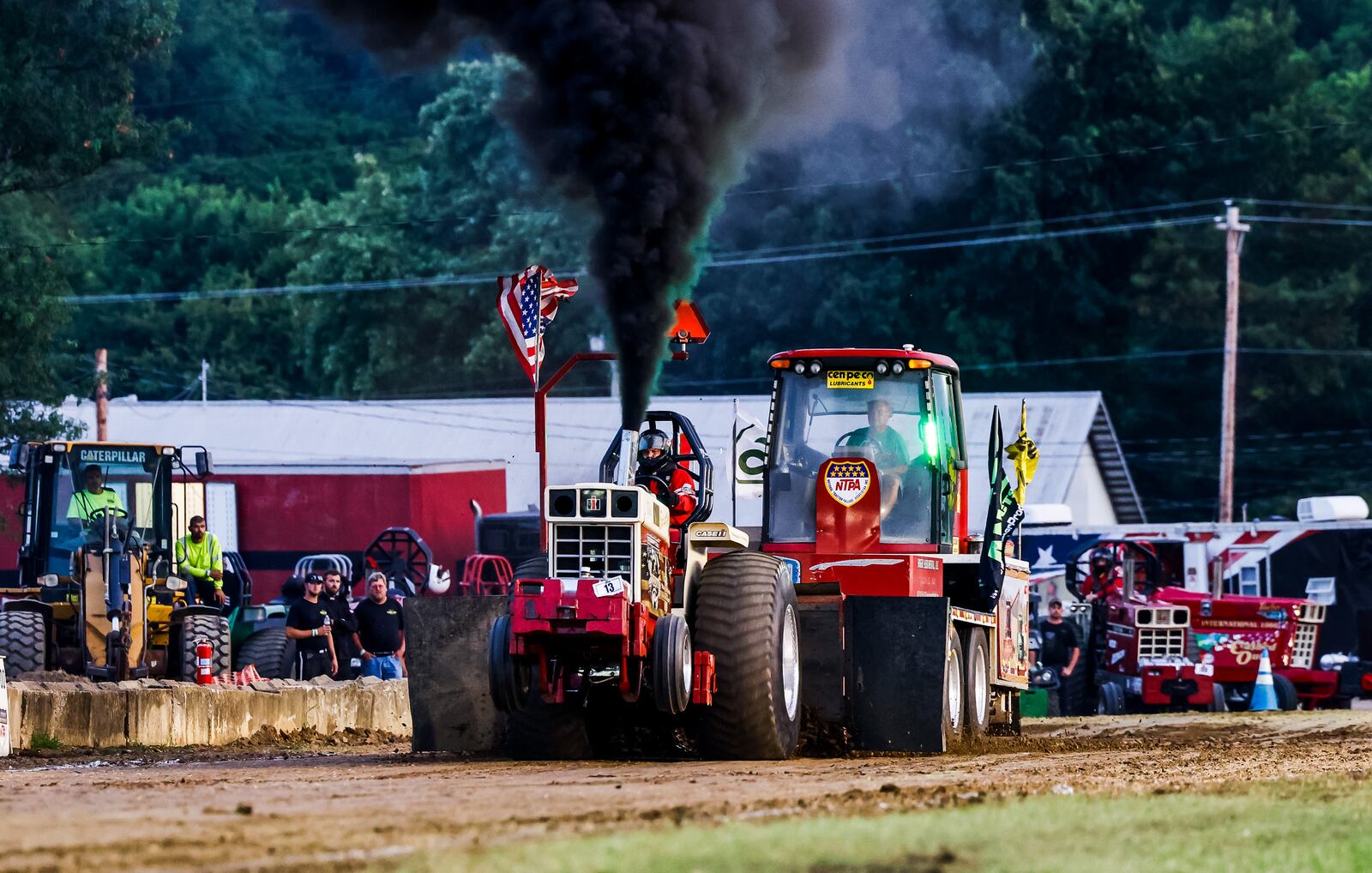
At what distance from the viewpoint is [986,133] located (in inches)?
2137

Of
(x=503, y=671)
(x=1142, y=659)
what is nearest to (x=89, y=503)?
(x=503, y=671)

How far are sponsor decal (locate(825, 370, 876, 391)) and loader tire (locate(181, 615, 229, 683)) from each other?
6737 mm

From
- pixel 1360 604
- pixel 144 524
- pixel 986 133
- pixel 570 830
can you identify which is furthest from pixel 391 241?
pixel 570 830

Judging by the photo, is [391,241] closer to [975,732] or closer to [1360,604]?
[1360,604]

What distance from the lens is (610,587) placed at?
12.6 meters

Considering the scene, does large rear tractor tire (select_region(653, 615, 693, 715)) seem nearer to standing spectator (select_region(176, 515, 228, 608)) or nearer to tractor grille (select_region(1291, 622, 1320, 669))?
standing spectator (select_region(176, 515, 228, 608))

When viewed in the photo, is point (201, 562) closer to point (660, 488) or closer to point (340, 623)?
point (340, 623)

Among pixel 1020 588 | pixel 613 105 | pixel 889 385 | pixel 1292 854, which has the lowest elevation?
pixel 1292 854

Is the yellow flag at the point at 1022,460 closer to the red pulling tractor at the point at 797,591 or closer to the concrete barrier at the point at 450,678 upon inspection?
the red pulling tractor at the point at 797,591

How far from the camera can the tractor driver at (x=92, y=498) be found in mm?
19625

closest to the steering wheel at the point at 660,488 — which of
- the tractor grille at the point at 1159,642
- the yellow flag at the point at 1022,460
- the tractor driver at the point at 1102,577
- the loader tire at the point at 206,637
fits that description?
the yellow flag at the point at 1022,460

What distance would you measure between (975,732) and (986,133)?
39964 mm

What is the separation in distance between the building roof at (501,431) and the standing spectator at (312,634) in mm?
17508

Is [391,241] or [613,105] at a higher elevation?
[391,241]
